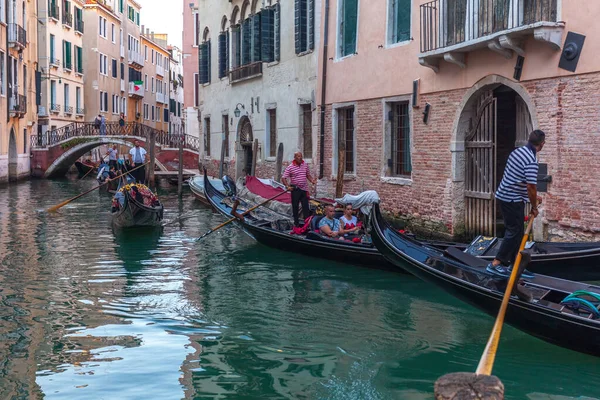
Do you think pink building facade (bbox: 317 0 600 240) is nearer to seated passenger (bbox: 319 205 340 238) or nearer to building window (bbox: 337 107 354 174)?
building window (bbox: 337 107 354 174)

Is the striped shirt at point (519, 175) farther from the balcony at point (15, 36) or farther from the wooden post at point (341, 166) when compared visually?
the balcony at point (15, 36)

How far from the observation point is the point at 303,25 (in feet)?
48.0

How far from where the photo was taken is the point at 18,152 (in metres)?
25.8

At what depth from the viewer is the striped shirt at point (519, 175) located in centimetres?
612

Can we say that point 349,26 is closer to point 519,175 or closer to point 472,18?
point 472,18

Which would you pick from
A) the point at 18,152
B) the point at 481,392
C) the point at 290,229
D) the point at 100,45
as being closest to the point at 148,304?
the point at 290,229

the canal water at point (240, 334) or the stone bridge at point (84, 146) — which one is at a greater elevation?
the stone bridge at point (84, 146)

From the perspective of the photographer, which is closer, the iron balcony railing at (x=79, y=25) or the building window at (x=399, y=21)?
the building window at (x=399, y=21)

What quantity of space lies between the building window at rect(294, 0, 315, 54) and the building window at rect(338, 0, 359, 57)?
107cm

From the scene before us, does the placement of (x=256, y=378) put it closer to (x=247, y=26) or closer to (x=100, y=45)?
(x=247, y=26)

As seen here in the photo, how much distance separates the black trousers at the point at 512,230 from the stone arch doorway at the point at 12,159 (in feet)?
69.3

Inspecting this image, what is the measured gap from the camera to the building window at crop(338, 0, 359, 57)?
12.9 metres

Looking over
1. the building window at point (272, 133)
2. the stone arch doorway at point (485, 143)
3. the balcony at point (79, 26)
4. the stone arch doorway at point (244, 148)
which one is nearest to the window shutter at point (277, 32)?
the building window at point (272, 133)

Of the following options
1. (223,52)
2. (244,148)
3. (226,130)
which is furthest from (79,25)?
(244,148)
